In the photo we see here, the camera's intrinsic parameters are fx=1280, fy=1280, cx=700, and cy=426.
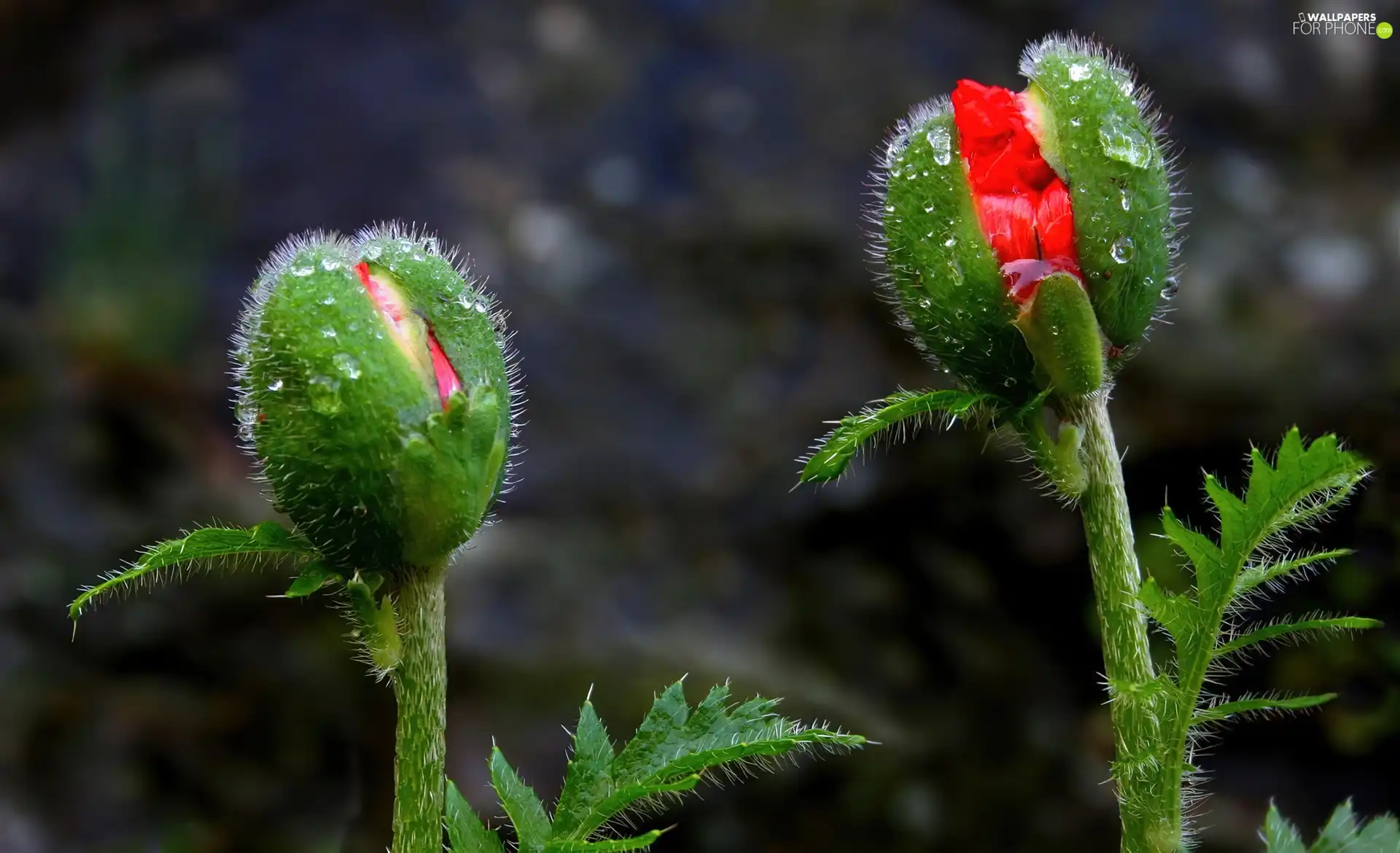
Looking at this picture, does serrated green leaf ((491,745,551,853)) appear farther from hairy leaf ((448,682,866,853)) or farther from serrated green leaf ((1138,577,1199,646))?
serrated green leaf ((1138,577,1199,646))

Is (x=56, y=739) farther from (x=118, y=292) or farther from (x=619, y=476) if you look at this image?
(x=619, y=476)

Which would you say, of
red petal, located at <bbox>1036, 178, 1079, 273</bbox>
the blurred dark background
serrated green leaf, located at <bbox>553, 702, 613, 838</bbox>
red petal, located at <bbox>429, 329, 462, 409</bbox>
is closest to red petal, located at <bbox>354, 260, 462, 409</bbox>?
red petal, located at <bbox>429, 329, 462, 409</bbox>

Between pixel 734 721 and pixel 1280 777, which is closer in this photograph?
pixel 734 721

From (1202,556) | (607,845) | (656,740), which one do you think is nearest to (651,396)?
(656,740)

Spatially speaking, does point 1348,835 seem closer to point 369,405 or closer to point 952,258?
point 952,258

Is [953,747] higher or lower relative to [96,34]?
lower

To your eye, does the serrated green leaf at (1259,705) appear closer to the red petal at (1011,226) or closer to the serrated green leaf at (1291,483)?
the serrated green leaf at (1291,483)

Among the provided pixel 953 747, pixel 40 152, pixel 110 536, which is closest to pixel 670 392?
pixel 953 747
